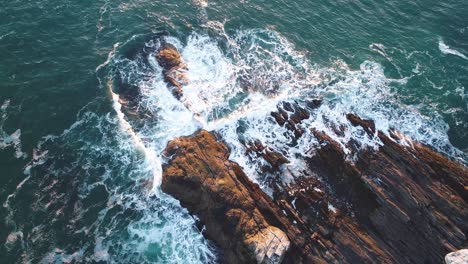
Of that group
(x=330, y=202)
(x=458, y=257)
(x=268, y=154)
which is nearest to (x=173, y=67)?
(x=268, y=154)

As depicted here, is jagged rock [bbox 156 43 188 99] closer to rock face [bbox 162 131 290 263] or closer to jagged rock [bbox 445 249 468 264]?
rock face [bbox 162 131 290 263]

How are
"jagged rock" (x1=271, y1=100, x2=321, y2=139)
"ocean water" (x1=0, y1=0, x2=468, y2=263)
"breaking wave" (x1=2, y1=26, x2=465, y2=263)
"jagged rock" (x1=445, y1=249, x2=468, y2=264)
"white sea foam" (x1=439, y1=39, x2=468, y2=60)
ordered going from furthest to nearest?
"white sea foam" (x1=439, y1=39, x2=468, y2=60), "jagged rock" (x1=271, y1=100, x2=321, y2=139), "ocean water" (x1=0, y1=0, x2=468, y2=263), "breaking wave" (x1=2, y1=26, x2=465, y2=263), "jagged rock" (x1=445, y1=249, x2=468, y2=264)

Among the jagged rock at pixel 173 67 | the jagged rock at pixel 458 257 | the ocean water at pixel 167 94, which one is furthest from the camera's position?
the jagged rock at pixel 173 67

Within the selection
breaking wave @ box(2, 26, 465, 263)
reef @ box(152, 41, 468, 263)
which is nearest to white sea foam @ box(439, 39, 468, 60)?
breaking wave @ box(2, 26, 465, 263)

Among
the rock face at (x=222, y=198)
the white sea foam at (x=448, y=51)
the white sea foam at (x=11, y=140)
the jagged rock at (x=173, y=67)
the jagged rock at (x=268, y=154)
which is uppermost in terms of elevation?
the white sea foam at (x=448, y=51)

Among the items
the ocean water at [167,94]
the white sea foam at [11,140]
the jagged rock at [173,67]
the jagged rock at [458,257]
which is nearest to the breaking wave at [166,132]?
the ocean water at [167,94]

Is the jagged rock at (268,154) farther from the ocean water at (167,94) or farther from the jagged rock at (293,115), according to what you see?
the jagged rock at (293,115)
